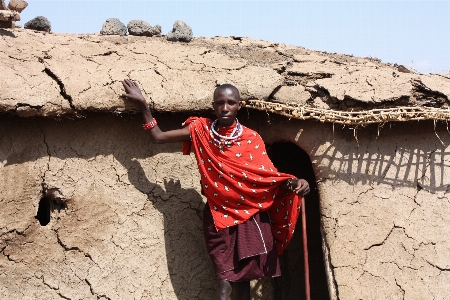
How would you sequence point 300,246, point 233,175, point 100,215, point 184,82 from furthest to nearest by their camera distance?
point 300,246 → point 184,82 → point 100,215 → point 233,175

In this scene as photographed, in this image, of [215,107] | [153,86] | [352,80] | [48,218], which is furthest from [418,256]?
[48,218]

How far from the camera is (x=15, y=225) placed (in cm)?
389

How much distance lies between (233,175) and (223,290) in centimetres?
80

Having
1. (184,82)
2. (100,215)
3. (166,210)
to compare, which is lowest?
(100,215)

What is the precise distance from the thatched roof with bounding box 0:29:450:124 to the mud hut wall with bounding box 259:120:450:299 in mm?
195

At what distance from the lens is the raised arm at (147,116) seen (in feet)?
13.2

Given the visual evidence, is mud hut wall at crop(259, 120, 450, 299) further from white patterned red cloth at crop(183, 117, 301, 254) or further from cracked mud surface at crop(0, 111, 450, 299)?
white patterned red cloth at crop(183, 117, 301, 254)

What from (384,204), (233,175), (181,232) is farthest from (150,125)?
(384,204)

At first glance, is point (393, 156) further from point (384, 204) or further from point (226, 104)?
point (226, 104)

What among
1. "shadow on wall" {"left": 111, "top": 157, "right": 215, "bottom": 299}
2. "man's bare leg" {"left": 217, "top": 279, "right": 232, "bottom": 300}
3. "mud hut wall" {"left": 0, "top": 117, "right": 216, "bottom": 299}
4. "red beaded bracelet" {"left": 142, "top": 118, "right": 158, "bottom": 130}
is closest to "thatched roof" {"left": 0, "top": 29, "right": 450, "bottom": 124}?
"red beaded bracelet" {"left": 142, "top": 118, "right": 158, "bottom": 130}

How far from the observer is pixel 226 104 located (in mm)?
4059

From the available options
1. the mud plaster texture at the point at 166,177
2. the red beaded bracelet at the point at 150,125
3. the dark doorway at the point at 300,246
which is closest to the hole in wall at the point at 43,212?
the mud plaster texture at the point at 166,177

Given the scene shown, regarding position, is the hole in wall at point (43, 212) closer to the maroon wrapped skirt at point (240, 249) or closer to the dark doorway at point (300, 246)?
the maroon wrapped skirt at point (240, 249)

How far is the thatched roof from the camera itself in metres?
3.89
